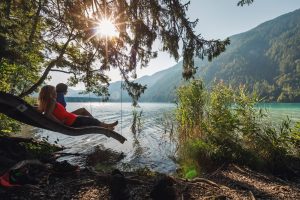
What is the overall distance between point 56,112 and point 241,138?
19.4ft

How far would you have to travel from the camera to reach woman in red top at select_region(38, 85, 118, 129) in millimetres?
7121

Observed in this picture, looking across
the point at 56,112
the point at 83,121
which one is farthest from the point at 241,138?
the point at 56,112

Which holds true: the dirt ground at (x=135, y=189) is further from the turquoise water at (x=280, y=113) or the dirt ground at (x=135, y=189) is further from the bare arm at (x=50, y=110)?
the turquoise water at (x=280, y=113)

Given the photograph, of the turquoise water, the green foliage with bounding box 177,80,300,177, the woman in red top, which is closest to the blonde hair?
the woman in red top

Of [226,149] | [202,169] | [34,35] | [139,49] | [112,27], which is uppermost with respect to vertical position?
[34,35]

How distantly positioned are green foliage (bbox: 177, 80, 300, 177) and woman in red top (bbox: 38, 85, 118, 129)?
3900 mm

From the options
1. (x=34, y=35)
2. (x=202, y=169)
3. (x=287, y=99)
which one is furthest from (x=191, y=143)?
(x=287, y=99)

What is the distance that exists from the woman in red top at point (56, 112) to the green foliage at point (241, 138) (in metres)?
3.90

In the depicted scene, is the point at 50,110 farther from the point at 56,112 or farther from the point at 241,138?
the point at 241,138

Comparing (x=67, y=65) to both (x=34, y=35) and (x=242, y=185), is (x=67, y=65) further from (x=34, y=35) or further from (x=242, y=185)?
(x=242, y=185)

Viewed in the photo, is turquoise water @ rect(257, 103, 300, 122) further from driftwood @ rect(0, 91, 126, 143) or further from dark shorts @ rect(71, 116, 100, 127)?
driftwood @ rect(0, 91, 126, 143)

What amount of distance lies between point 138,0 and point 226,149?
5.21 m

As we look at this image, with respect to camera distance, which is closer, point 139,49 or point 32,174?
point 32,174

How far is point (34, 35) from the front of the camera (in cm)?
1213
